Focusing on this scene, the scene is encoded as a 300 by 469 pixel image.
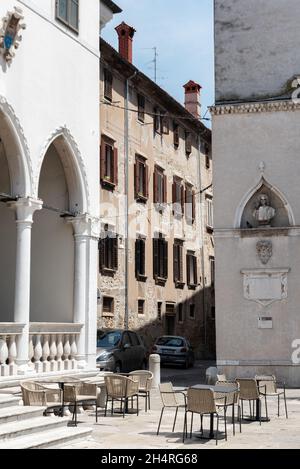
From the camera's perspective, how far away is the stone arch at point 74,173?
584 inches

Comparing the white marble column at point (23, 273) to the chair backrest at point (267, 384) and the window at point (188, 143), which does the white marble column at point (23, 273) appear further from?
the window at point (188, 143)

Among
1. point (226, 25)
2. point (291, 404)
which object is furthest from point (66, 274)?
point (226, 25)

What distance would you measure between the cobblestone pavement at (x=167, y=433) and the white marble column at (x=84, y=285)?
1496 mm

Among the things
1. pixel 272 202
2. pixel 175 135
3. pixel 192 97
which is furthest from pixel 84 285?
pixel 192 97

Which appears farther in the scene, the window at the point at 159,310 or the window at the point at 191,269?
the window at the point at 191,269

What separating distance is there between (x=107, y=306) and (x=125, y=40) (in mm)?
12637

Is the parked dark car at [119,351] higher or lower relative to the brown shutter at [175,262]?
lower

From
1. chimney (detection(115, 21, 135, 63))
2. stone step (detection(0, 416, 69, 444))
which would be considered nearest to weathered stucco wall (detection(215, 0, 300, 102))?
stone step (detection(0, 416, 69, 444))

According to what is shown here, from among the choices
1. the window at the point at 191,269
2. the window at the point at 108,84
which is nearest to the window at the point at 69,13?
the window at the point at 108,84

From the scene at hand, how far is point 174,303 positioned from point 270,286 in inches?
632

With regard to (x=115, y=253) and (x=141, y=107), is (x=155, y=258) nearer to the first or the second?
(x=115, y=253)

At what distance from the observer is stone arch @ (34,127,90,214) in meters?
14.8

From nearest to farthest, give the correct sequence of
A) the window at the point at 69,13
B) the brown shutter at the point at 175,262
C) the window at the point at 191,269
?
the window at the point at 69,13
the brown shutter at the point at 175,262
the window at the point at 191,269

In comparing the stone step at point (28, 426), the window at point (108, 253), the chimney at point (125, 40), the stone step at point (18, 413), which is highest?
the chimney at point (125, 40)
